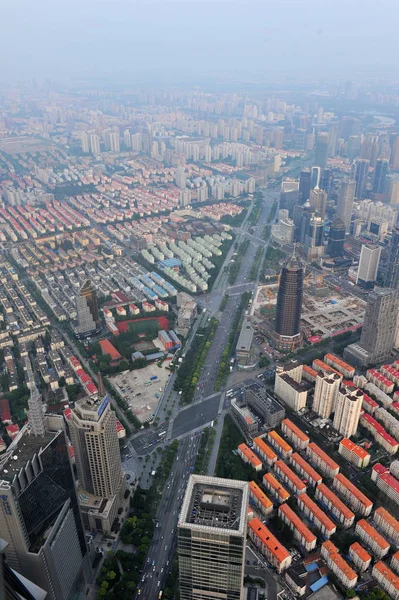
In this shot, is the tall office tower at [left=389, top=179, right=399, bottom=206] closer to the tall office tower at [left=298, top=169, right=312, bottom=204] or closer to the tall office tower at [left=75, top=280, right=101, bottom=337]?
the tall office tower at [left=298, top=169, right=312, bottom=204]

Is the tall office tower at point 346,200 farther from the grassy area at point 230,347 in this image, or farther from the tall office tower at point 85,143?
the tall office tower at point 85,143

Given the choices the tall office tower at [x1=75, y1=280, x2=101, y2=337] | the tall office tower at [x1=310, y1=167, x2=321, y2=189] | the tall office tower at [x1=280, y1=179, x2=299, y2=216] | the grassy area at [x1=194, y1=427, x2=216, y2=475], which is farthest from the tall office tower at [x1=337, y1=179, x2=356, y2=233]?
the grassy area at [x1=194, y1=427, x2=216, y2=475]

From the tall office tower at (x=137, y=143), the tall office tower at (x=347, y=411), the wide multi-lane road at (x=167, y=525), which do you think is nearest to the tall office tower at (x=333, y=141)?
the tall office tower at (x=137, y=143)

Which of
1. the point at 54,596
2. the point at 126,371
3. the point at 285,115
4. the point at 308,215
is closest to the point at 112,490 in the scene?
the point at 54,596

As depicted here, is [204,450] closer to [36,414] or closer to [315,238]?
[36,414]

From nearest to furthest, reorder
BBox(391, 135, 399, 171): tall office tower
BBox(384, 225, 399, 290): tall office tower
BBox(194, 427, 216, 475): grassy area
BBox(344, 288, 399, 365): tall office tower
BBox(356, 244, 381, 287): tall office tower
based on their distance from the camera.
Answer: BBox(194, 427, 216, 475): grassy area
BBox(344, 288, 399, 365): tall office tower
BBox(384, 225, 399, 290): tall office tower
BBox(356, 244, 381, 287): tall office tower
BBox(391, 135, 399, 171): tall office tower

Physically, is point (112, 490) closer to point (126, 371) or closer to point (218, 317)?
point (126, 371)

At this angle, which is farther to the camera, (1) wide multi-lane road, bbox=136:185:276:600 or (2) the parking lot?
(2) the parking lot

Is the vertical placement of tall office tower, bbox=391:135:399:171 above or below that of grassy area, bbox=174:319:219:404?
above
